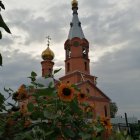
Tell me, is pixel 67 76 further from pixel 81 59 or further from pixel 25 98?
pixel 25 98

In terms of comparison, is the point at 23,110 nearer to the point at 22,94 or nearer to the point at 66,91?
the point at 22,94

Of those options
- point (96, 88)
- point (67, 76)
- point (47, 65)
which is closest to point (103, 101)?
point (96, 88)

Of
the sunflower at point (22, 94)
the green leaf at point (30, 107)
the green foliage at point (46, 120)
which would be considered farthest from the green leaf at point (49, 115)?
the sunflower at point (22, 94)

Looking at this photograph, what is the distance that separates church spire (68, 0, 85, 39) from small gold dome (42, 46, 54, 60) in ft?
11.0

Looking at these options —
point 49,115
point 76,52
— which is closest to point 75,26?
point 76,52

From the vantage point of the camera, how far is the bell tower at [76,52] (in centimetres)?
3319

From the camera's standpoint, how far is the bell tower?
1307 inches

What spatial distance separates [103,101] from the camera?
107 ft

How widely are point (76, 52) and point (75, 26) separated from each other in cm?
435

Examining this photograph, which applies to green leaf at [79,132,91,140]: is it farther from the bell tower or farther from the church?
the bell tower

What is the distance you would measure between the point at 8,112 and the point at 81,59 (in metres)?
31.2

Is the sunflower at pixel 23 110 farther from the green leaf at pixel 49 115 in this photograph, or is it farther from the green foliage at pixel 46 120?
the green leaf at pixel 49 115

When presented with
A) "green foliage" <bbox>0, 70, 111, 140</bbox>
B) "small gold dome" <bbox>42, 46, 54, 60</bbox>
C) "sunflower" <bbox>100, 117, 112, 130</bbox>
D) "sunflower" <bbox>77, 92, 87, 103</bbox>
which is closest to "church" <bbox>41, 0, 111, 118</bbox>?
"small gold dome" <bbox>42, 46, 54, 60</bbox>

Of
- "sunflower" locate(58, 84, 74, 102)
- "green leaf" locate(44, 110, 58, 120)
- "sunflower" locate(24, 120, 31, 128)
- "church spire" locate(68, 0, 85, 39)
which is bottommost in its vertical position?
"sunflower" locate(24, 120, 31, 128)
